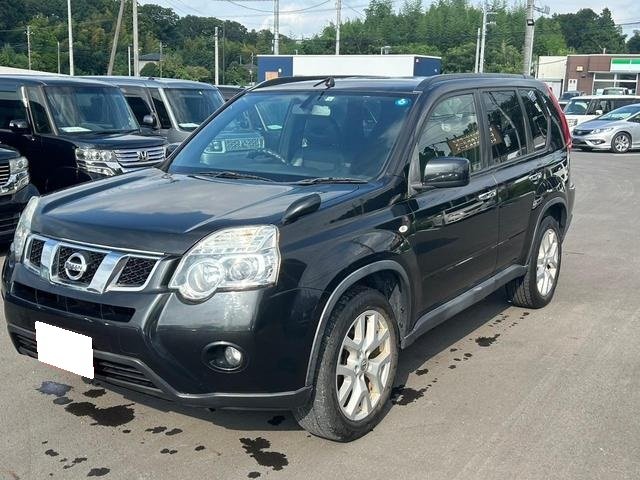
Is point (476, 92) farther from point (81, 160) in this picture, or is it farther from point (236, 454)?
point (81, 160)

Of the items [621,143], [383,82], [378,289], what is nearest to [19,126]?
[383,82]

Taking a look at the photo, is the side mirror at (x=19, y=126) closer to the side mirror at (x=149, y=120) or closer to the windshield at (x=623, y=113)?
the side mirror at (x=149, y=120)

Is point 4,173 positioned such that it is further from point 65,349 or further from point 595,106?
point 595,106

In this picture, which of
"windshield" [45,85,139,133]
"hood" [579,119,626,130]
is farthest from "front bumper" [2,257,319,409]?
"hood" [579,119,626,130]

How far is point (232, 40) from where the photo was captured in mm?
123875

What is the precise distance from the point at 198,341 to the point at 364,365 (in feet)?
3.21

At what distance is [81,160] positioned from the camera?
8672 mm

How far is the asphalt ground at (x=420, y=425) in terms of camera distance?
3352mm

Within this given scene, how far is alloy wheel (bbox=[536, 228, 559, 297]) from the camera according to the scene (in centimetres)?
577

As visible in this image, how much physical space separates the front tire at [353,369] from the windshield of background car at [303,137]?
0.81 m

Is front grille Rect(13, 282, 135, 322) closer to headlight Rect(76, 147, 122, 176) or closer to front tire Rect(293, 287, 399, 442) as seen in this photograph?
front tire Rect(293, 287, 399, 442)

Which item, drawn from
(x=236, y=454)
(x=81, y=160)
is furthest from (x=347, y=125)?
(x=81, y=160)

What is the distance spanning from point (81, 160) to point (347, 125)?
5.35m

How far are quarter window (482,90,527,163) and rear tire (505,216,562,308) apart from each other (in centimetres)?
76
